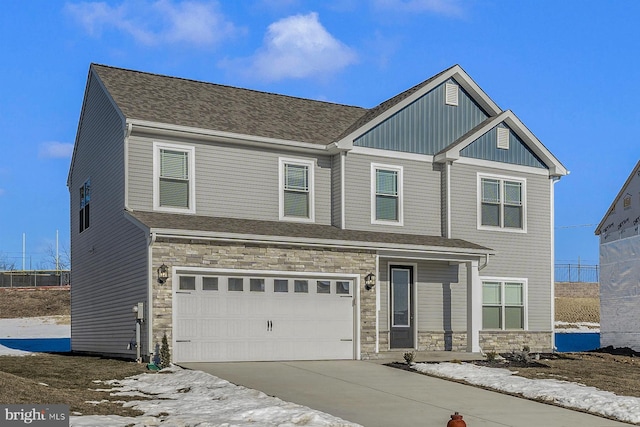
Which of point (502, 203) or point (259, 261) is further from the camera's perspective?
point (502, 203)

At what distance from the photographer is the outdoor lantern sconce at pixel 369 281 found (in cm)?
2181

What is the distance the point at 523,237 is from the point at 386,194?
202 inches

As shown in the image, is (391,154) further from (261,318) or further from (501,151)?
(261,318)

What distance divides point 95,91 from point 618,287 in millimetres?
19262

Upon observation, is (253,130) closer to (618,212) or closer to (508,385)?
(508,385)

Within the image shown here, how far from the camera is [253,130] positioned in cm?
2334

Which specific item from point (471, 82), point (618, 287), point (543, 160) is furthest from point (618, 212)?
point (471, 82)

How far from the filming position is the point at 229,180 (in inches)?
896

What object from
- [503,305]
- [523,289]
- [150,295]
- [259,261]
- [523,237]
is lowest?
[503,305]

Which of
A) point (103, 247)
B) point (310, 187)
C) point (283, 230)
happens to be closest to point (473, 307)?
point (310, 187)

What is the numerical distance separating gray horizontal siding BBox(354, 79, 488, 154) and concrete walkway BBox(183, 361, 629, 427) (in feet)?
25.4

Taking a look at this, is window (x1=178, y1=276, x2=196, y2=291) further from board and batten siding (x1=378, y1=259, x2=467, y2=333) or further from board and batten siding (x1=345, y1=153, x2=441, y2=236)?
board and batten siding (x1=378, y1=259, x2=467, y2=333)

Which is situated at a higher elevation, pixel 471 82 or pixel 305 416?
pixel 471 82

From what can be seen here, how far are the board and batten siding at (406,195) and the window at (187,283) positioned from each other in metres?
5.68
